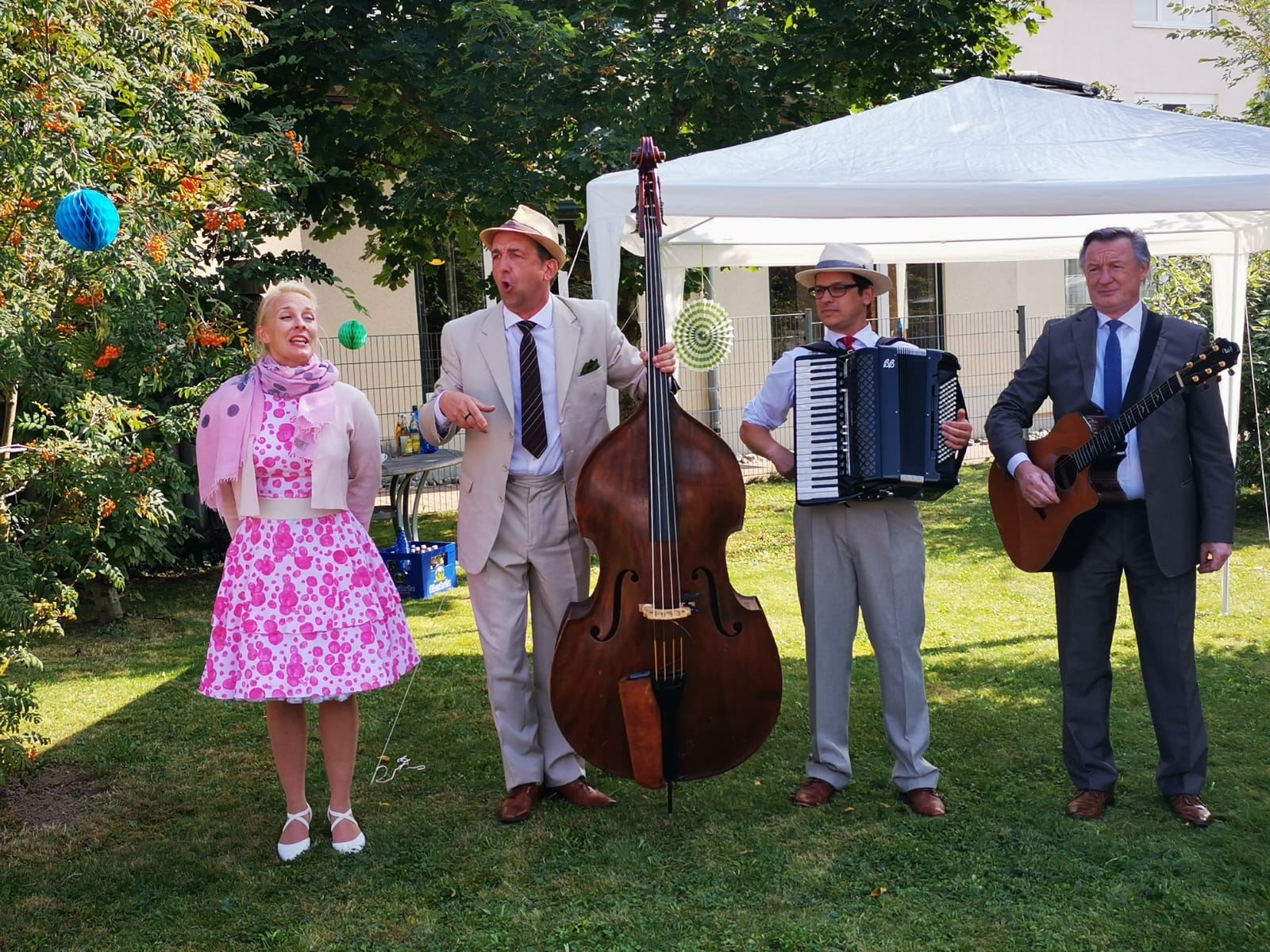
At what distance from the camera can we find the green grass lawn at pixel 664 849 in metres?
3.34

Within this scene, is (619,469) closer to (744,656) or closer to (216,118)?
(744,656)

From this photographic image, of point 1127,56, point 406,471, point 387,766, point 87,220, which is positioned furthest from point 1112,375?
point 1127,56

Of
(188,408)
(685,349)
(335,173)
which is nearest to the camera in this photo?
(685,349)

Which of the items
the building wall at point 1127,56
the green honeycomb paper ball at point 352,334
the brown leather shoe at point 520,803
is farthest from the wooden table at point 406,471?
the building wall at point 1127,56

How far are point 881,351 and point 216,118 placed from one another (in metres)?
3.51

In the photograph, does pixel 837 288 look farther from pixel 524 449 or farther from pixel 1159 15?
pixel 1159 15

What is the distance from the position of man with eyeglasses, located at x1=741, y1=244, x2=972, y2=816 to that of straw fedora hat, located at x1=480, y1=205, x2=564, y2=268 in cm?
88

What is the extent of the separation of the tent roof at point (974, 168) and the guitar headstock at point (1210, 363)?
64 cm

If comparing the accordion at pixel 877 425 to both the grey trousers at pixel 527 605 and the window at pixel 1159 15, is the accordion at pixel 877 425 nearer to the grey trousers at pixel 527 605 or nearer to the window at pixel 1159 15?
the grey trousers at pixel 527 605

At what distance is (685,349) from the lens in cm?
466

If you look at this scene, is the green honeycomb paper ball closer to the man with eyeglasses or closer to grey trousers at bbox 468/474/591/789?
grey trousers at bbox 468/474/591/789

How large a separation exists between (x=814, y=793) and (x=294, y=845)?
1.76 m

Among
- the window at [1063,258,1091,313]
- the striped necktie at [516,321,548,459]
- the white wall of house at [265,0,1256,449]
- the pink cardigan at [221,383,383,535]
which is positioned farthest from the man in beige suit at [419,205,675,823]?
the window at [1063,258,1091,313]

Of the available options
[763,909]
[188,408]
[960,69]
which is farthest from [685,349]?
[960,69]
